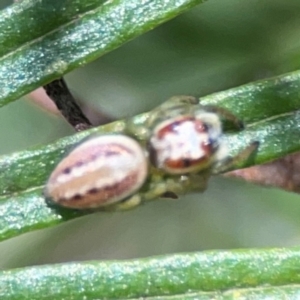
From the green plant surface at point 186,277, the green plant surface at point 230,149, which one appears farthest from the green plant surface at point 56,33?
the green plant surface at point 186,277

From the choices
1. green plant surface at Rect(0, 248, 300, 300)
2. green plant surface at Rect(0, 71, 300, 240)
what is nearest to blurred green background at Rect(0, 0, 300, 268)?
green plant surface at Rect(0, 71, 300, 240)

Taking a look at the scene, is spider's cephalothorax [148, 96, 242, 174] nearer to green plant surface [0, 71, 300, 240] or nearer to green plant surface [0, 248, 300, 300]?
green plant surface [0, 71, 300, 240]

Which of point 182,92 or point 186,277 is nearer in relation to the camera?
point 186,277

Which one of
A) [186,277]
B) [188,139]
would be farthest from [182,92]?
[186,277]

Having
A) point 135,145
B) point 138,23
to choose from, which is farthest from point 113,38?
point 135,145

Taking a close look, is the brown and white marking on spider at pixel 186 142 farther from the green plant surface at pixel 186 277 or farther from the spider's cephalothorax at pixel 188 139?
the green plant surface at pixel 186 277

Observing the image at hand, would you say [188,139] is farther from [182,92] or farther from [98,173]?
[182,92]

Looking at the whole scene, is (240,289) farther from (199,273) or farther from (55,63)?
(55,63)
